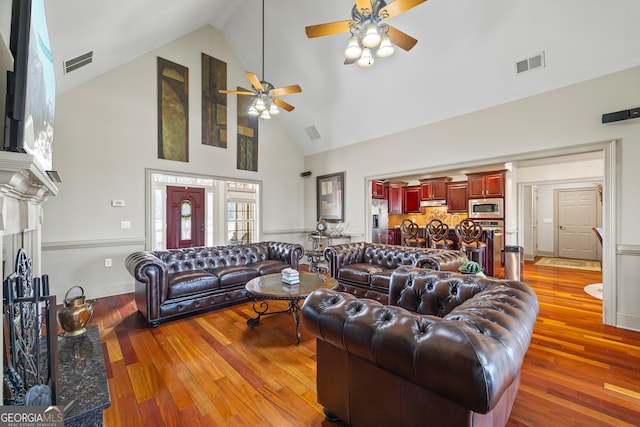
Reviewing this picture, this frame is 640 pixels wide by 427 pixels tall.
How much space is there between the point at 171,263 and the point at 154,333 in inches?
45.9

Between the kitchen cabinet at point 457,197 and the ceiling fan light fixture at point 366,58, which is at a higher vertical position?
the ceiling fan light fixture at point 366,58

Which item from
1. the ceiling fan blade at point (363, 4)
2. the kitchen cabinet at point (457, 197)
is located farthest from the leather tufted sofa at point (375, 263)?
the kitchen cabinet at point (457, 197)

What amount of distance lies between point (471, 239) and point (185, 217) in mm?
5658

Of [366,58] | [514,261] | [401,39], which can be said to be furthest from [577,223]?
[366,58]

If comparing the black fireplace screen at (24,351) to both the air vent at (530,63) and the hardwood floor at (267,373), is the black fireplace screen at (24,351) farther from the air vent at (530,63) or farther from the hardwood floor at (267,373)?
the air vent at (530,63)

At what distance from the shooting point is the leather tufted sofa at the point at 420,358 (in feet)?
3.34

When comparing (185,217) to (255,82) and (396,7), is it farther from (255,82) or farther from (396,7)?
(396,7)

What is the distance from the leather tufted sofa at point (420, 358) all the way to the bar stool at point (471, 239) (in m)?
3.58

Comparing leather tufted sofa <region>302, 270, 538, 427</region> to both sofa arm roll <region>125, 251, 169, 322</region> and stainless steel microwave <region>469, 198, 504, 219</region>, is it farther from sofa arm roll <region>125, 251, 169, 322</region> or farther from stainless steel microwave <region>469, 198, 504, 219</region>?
stainless steel microwave <region>469, 198, 504, 219</region>

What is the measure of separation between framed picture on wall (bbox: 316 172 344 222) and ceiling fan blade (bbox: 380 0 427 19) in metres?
3.91

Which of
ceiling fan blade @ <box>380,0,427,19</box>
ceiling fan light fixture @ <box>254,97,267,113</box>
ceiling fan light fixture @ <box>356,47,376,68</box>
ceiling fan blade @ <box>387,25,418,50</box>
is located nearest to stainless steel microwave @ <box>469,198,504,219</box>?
ceiling fan blade @ <box>387,25,418,50</box>

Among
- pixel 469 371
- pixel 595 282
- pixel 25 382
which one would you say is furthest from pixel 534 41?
pixel 25 382

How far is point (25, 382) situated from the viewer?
1.39 meters

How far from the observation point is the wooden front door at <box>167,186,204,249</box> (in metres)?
5.25
